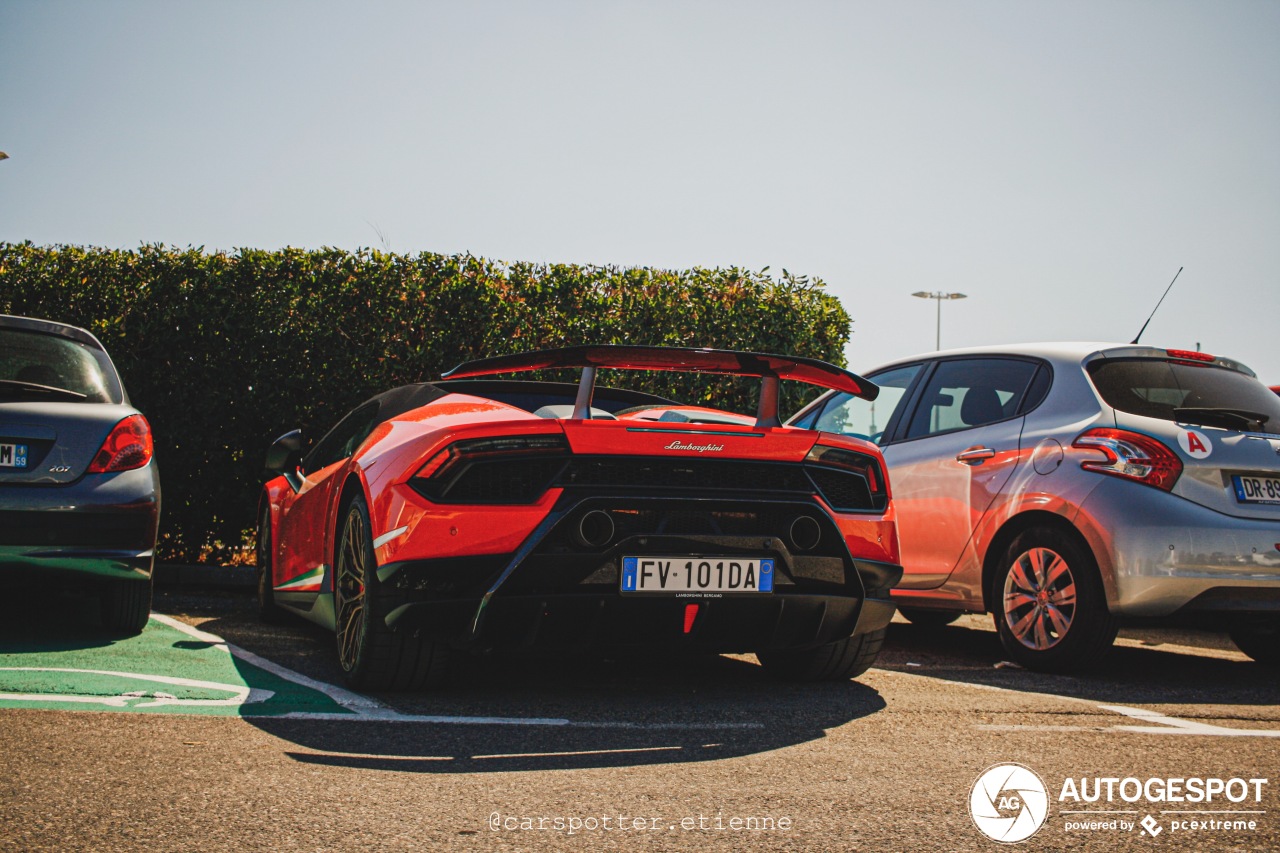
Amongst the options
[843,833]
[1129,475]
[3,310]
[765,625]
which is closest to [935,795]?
[843,833]

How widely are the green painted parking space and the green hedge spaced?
380 cm

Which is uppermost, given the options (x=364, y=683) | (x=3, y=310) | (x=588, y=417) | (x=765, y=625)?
(x=3, y=310)

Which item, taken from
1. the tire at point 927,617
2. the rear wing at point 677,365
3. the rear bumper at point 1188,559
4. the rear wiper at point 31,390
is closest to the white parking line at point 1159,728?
the rear bumper at point 1188,559

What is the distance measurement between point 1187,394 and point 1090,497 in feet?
2.60

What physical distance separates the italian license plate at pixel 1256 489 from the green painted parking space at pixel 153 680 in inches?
153

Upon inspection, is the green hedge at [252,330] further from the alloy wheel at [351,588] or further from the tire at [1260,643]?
the alloy wheel at [351,588]

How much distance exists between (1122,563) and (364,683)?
129 inches

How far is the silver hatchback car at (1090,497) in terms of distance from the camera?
17.2ft

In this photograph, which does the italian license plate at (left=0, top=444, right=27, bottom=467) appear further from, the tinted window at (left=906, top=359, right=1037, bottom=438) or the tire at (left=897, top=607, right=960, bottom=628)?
the tire at (left=897, top=607, right=960, bottom=628)

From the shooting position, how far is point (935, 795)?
3.25 m

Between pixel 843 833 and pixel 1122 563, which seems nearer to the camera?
pixel 843 833

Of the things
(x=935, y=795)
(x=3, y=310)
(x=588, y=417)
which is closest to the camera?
(x=935, y=795)

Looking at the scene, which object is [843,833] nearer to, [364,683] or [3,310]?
[364,683]

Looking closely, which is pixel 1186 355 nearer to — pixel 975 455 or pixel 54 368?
pixel 975 455
